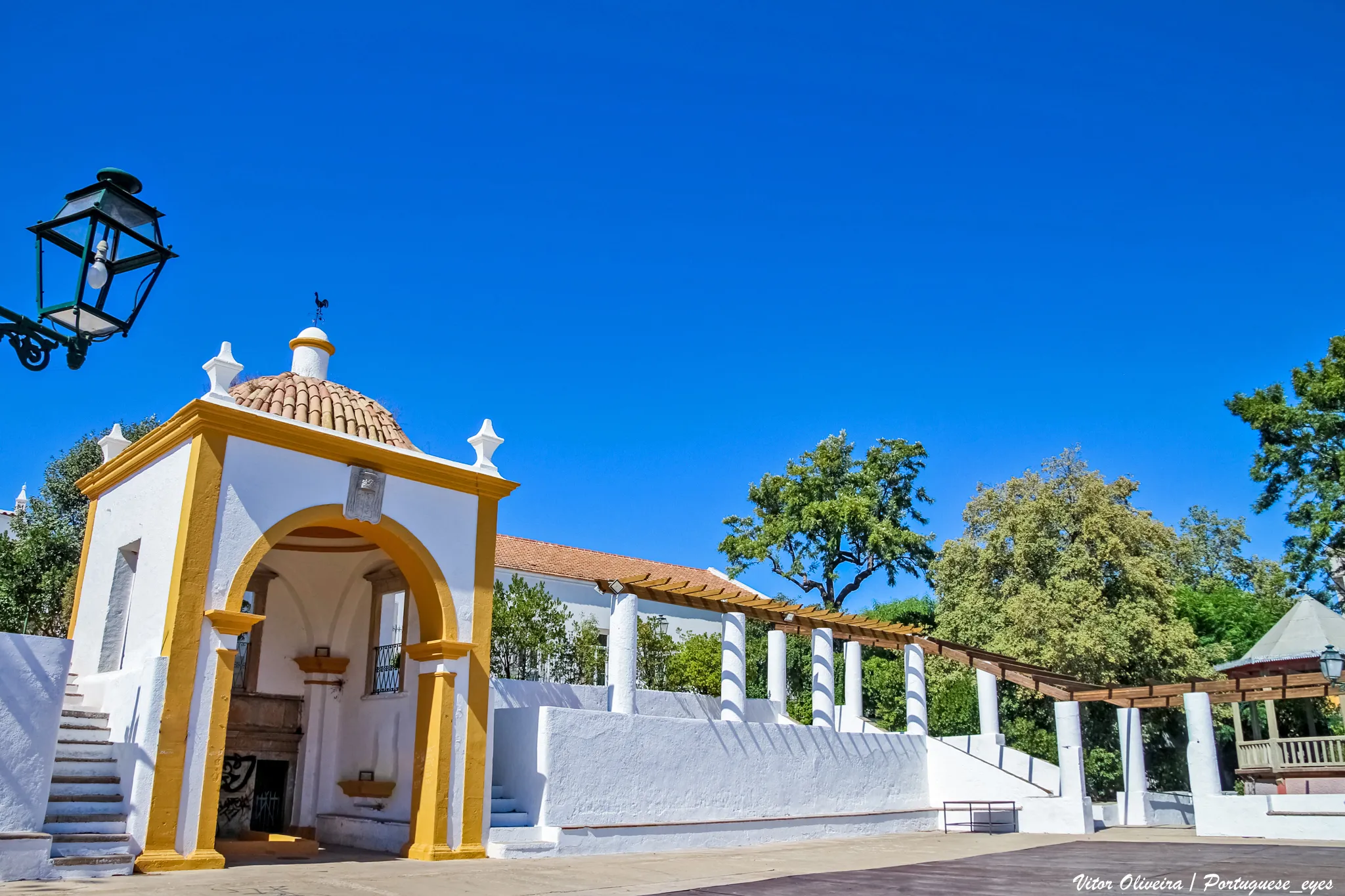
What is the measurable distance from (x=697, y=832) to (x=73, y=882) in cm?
813

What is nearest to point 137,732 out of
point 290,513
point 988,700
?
point 290,513

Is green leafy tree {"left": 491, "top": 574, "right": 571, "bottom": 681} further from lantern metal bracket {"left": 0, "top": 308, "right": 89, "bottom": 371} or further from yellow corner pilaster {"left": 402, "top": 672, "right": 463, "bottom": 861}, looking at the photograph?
lantern metal bracket {"left": 0, "top": 308, "right": 89, "bottom": 371}

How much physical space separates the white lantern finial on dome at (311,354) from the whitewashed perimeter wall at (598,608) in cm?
1137

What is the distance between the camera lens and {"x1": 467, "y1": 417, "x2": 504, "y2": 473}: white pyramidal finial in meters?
13.2

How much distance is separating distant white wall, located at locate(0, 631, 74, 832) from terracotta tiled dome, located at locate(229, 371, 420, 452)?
13.5 feet

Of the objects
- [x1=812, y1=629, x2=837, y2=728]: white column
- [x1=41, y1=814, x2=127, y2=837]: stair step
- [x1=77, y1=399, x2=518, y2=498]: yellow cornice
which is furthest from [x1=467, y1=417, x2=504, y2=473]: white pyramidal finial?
[x1=812, y1=629, x2=837, y2=728]: white column

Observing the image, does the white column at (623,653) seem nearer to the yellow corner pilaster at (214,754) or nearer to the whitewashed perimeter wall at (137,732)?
the yellow corner pilaster at (214,754)

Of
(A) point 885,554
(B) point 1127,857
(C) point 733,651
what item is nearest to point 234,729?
(C) point 733,651

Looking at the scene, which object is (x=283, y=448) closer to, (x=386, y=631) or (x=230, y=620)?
(x=230, y=620)

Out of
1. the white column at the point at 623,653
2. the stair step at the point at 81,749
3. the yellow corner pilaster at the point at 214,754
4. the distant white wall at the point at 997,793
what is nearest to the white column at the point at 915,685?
the distant white wall at the point at 997,793

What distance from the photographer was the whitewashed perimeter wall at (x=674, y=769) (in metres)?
12.6

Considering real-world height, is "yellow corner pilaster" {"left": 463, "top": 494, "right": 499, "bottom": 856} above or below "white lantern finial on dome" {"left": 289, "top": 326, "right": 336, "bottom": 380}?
below

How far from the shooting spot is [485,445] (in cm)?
1335

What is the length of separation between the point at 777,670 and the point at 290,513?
11.6 m
